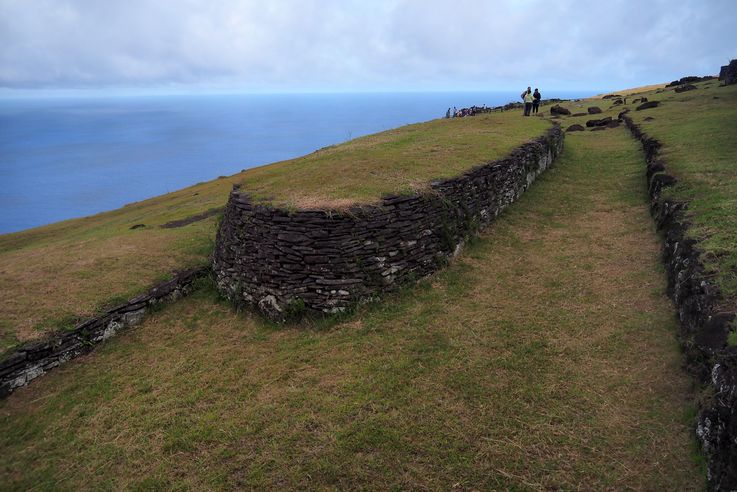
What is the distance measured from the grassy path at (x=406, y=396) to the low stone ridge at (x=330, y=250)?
75cm

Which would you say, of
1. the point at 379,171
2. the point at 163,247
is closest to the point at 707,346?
the point at 379,171

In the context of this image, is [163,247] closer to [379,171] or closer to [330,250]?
[330,250]

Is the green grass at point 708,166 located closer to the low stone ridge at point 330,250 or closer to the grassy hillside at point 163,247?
the low stone ridge at point 330,250

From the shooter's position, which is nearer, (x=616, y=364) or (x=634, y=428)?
(x=634, y=428)

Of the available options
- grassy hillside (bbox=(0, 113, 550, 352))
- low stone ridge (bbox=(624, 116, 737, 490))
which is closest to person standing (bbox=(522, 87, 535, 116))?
grassy hillside (bbox=(0, 113, 550, 352))

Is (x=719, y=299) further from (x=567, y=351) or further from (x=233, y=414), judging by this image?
(x=233, y=414)

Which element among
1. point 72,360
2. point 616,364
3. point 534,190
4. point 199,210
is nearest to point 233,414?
point 72,360

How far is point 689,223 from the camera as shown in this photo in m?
13.0

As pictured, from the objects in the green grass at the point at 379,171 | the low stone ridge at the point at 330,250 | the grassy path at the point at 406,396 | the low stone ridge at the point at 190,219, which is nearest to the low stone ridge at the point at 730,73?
the green grass at the point at 379,171

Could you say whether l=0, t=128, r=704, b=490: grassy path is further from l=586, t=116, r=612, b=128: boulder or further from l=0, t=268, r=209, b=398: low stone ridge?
l=586, t=116, r=612, b=128: boulder

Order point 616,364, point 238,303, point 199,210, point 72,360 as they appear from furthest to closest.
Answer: point 199,210, point 238,303, point 72,360, point 616,364

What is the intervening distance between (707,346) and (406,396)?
6.02 m

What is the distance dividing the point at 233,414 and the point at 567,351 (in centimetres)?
809

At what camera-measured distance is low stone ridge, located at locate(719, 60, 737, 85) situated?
43.8m
